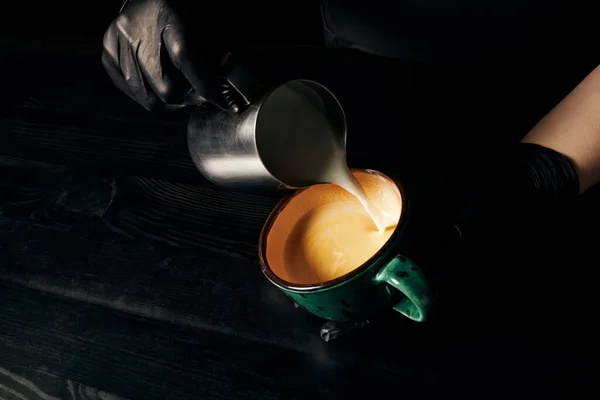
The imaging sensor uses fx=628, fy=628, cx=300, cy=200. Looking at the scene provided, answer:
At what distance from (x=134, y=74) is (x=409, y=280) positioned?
1.49 feet

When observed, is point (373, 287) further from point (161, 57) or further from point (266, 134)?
point (161, 57)

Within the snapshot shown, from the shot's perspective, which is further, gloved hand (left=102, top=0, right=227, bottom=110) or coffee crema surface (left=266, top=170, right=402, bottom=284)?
coffee crema surface (left=266, top=170, right=402, bottom=284)

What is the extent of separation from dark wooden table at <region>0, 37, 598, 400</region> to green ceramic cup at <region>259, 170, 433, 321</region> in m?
0.06

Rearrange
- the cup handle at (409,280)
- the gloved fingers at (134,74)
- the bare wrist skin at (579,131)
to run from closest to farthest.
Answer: the cup handle at (409,280) < the gloved fingers at (134,74) < the bare wrist skin at (579,131)

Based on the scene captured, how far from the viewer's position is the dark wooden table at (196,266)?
0.77m

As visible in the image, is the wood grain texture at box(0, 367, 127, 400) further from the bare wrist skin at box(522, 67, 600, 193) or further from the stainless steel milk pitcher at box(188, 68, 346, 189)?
the bare wrist skin at box(522, 67, 600, 193)

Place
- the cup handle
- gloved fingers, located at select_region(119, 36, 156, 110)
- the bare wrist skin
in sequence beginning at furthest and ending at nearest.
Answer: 1. the bare wrist skin
2. gloved fingers, located at select_region(119, 36, 156, 110)
3. the cup handle

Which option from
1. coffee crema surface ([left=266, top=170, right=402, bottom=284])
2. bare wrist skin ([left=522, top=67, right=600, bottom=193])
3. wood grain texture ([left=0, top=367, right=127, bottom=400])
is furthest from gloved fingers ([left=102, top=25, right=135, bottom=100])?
bare wrist skin ([left=522, top=67, right=600, bottom=193])

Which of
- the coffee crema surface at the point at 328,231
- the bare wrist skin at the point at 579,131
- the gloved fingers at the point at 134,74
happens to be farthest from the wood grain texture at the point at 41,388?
the bare wrist skin at the point at 579,131

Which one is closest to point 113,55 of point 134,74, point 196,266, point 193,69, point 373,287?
point 134,74

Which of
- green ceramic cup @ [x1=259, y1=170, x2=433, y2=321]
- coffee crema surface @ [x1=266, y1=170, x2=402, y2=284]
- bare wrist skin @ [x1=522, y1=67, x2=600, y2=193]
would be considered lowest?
coffee crema surface @ [x1=266, y1=170, x2=402, y2=284]

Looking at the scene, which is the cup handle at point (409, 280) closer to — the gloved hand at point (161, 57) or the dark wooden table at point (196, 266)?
the dark wooden table at point (196, 266)

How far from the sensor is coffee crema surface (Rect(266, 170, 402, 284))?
2.81 feet

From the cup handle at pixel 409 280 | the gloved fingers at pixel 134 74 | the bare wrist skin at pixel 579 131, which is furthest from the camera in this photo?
the bare wrist skin at pixel 579 131
